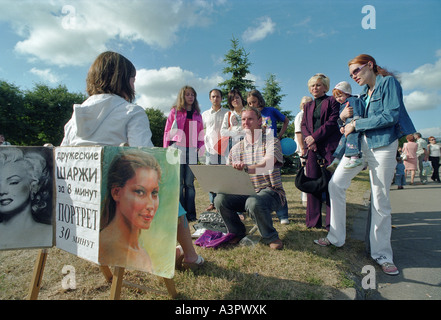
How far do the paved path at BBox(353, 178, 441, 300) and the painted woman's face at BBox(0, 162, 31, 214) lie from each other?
2.93 m

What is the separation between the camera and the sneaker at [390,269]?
8.46 feet

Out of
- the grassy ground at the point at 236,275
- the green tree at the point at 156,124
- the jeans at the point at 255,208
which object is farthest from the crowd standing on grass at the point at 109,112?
the green tree at the point at 156,124

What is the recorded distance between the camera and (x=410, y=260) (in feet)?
9.57

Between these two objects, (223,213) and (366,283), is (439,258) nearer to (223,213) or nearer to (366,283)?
(366,283)

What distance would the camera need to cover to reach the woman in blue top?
8.57ft

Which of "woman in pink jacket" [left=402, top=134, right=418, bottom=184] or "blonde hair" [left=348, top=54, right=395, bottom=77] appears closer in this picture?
"blonde hair" [left=348, top=54, right=395, bottom=77]

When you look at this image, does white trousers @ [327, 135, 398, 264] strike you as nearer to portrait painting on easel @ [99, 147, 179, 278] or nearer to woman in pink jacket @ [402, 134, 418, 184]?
portrait painting on easel @ [99, 147, 179, 278]

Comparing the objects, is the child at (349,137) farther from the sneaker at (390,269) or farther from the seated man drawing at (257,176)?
the sneaker at (390,269)

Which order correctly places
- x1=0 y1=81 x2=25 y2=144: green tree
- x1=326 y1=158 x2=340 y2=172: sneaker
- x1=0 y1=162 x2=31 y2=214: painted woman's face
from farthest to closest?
1. x1=0 y1=81 x2=25 y2=144: green tree
2. x1=326 y1=158 x2=340 y2=172: sneaker
3. x1=0 y1=162 x2=31 y2=214: painted woman's face

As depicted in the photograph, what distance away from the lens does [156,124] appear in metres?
31.1

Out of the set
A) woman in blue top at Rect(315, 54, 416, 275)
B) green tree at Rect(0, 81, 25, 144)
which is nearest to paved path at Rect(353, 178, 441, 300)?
woman in blue top at Rect(315, 54, 416, 275)

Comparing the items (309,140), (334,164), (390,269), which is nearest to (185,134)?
(309,140)
